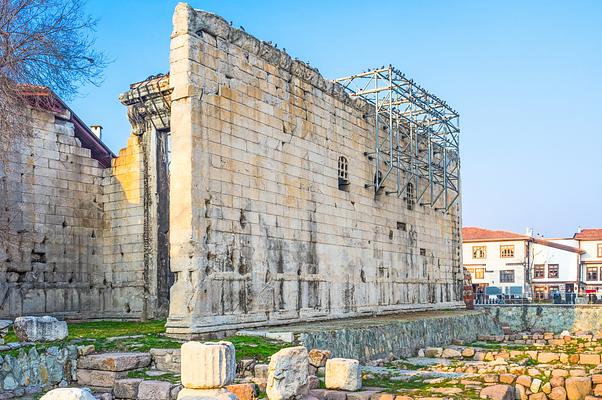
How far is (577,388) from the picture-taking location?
37.9ft

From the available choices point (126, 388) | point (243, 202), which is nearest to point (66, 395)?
point (126, 388)

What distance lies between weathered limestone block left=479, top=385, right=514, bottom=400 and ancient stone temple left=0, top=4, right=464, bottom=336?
17.3 ft

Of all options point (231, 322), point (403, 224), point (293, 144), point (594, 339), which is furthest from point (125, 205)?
point (594, 339)

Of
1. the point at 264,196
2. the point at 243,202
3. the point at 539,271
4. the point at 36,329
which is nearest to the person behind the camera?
the point at 36,329

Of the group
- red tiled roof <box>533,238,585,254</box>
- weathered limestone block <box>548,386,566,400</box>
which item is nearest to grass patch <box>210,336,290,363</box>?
weathered limestone block <box>548,386,566,400</box>

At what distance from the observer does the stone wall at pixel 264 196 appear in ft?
42.5

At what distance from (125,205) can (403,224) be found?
9.29 metres

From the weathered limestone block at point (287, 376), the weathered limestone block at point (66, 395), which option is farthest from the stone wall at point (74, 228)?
the weathered limestone block at point (66, 395)

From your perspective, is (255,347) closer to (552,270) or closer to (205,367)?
(205,367)

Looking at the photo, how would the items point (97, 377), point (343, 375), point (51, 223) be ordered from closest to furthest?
point (343, 375) < point (97, 377) < point (51, 223)

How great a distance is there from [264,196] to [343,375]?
19.1ft

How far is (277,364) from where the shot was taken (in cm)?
938

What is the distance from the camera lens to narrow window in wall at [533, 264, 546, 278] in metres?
53.3

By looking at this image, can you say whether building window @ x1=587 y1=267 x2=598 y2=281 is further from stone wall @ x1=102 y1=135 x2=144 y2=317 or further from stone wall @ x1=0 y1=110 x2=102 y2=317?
stone wall @ x1=0 y1=110 x2=102 y2=317
